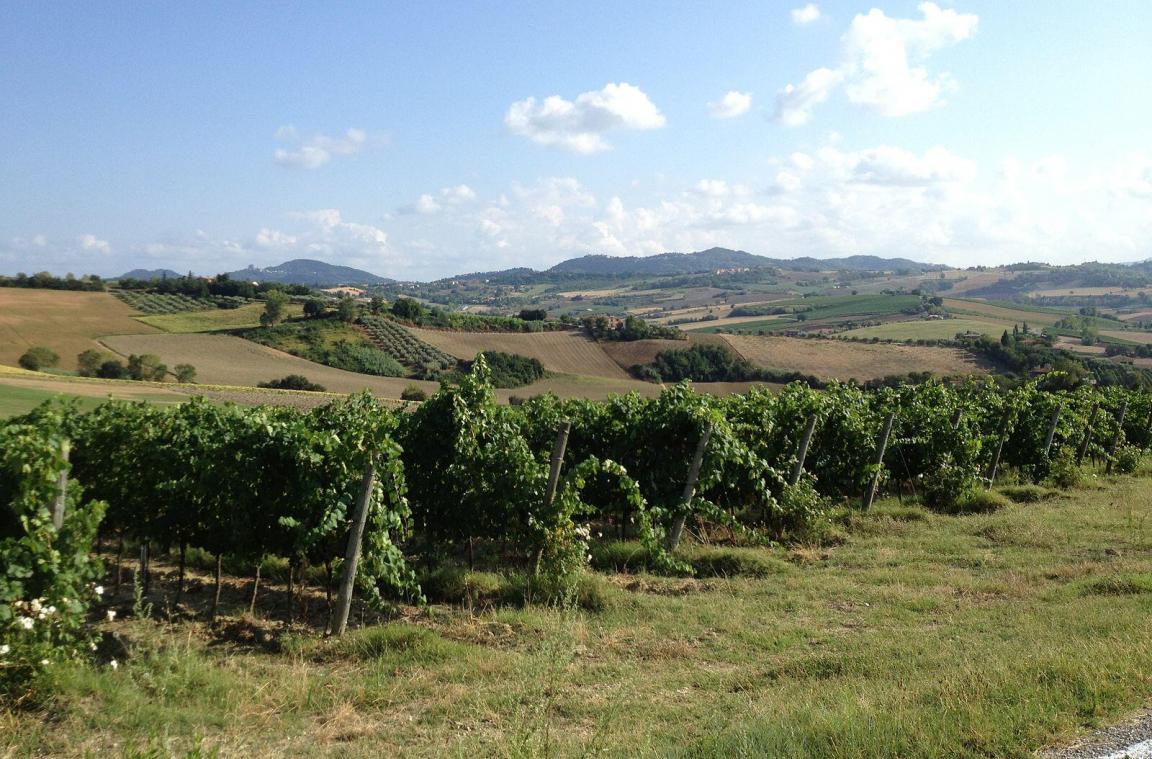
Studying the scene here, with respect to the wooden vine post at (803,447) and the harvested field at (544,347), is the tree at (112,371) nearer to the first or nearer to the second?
the harvested field at (544,347)

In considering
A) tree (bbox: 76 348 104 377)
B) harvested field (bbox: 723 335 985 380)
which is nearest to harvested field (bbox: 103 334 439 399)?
tree (bbox: 76 348 104 377)

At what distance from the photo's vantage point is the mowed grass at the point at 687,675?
13.9ft

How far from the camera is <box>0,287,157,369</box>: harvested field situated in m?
51.7

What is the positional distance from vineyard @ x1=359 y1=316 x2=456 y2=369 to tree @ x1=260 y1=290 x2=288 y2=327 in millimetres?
7941

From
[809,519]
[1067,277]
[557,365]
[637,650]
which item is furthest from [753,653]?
[1067,277]

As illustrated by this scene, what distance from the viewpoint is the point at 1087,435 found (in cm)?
1708

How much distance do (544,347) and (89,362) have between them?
114 ft

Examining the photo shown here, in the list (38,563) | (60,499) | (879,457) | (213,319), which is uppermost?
(213,319)

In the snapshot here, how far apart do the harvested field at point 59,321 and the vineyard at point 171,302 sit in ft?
5.60

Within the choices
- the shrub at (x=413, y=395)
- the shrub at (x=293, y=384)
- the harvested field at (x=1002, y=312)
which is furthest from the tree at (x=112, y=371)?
the harvested field at (x=1002, y=312)

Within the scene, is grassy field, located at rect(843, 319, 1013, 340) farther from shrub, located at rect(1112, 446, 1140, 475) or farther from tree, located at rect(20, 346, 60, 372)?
tree, located at rect(20, 346, 60, 372)

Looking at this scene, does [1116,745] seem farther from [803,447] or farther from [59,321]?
[59,321]

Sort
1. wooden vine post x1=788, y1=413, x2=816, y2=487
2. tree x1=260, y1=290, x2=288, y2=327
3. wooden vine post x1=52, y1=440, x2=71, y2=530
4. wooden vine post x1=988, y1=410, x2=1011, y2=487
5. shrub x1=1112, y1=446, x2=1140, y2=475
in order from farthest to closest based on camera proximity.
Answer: tree x1=260, y1=290, x2=288, y2=327
shrub x1=1112, y1=446, x2=1140, y2=475
wooden vine post x1=988, y1=410, x2=1011, y2=487
wooden vine post x1=788, y1=413, x2=816, y2=487
wooden vine post x1=52, y1=440, x2=71, y2=530

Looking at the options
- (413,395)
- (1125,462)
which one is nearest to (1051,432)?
(1125,462)
